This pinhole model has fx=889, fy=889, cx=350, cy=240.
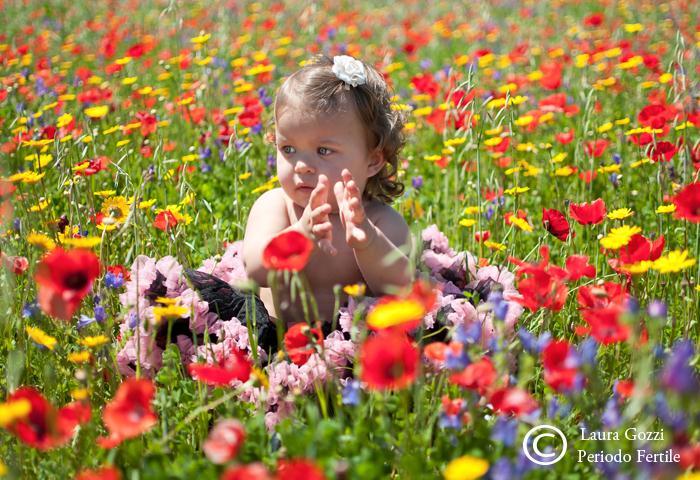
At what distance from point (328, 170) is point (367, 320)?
1023mm

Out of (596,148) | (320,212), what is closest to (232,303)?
(320,212)

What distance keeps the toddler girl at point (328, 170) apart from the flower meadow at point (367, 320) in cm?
8

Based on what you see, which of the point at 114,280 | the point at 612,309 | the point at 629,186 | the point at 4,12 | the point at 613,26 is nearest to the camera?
the point at 612,309

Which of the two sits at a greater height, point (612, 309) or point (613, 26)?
point (612, 309)

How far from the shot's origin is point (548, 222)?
2348 mm

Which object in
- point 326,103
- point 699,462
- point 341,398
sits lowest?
point 341,398

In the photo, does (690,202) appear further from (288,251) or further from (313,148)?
(313,148)

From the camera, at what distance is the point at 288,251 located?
1634 millimetres

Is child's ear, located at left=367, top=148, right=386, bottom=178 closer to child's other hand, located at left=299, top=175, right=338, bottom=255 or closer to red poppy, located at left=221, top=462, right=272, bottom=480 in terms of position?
child's other hand, located at left=299, top=175, right=338, bottom=255

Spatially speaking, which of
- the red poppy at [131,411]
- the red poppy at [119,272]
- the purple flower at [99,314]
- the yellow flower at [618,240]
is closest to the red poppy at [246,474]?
the red poppy at [131,411]

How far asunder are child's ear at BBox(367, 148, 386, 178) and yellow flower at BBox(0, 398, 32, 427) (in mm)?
1496

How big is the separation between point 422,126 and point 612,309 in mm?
3135

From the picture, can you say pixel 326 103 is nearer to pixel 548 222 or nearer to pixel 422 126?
pixel 548 222

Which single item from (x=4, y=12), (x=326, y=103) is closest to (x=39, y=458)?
(x=326, y=103)
